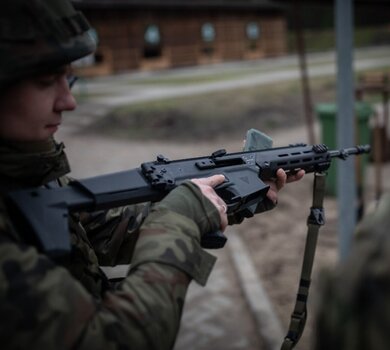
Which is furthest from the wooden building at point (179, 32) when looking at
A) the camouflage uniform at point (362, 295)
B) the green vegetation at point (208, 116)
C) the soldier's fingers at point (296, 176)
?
the camouflage uniform at point (362, 295)

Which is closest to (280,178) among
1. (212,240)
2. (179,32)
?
(212,240)

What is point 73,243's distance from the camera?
1703mm

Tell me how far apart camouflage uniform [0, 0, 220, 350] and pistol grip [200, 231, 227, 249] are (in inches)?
1.1

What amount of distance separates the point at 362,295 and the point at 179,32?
71.5 feet

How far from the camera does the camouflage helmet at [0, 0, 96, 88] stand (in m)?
1.42

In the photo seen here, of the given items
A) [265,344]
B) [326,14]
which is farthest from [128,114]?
[326,14]

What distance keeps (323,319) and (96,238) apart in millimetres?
1338

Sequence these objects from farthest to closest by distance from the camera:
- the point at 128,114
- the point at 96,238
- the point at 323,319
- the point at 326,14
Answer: the point at 326,14 → the point at 128,114 → the point at 96,238 → the point at 323,319

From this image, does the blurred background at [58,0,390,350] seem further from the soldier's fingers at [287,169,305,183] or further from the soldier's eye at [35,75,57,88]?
the soldier's eye at [35,75,57,88]

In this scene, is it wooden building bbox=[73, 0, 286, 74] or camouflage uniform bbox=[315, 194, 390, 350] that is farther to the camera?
wooden building bbox=[73, 0, 286, 74]

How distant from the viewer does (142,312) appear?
54.3 inches

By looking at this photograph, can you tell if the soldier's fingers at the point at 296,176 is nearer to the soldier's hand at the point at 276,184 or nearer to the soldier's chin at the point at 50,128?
the soldier's hand at the point at 276,184

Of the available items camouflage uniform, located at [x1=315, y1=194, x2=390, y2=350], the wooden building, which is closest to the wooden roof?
the wooden building

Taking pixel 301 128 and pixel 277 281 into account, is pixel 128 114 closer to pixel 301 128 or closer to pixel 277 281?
pixel 301 128
